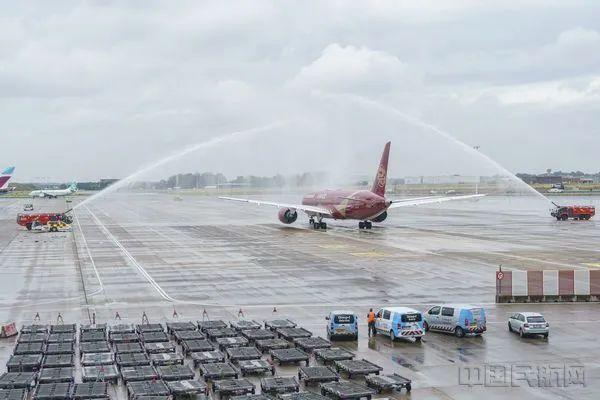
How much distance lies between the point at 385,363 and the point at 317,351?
317 centimetres

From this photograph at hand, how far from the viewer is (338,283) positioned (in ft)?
183

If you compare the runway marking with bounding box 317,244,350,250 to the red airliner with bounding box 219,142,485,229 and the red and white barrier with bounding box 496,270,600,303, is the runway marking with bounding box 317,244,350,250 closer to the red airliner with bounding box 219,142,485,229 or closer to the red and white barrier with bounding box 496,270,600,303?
the red airliner with bounding box 219,142,485,229

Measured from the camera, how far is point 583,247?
80.4 m

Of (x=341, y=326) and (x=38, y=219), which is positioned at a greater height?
(x=38, y=219)

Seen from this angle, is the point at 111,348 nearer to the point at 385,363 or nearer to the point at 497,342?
the point at 385,363

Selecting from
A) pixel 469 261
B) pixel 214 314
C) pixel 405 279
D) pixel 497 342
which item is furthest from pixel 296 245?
pixel 497 342

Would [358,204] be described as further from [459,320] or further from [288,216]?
[459,320]

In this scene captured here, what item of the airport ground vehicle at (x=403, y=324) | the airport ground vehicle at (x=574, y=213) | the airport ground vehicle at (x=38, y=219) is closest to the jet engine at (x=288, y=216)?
the airport ground vehicle at (x=38, y=219)

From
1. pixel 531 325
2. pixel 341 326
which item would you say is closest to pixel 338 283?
pixel 341 326

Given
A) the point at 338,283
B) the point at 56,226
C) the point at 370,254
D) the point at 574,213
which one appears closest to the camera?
the point at 338,283

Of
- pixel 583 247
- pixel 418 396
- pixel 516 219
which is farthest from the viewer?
pixel 516 219

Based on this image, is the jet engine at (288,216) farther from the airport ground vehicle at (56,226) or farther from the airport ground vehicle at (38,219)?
the airport ground vehicle at (56,226)

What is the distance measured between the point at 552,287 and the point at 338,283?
51.4ft

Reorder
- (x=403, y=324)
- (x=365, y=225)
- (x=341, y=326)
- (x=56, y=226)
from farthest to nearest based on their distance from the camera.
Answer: (x=56, y=226) < (x=365, y=225) < (x=341, y=326) < (x=403, y=324)
